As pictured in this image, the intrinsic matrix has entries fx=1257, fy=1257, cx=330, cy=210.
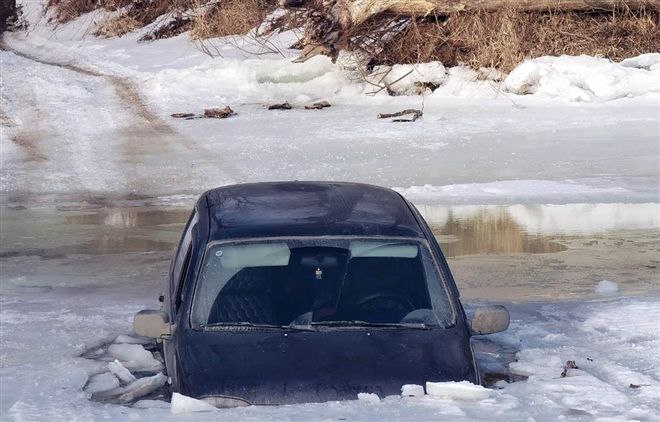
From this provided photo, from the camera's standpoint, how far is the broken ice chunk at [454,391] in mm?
5547

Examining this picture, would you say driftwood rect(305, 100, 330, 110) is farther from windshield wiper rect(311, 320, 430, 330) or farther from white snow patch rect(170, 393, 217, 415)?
white snow patch rect(170, 393, 217, 415)

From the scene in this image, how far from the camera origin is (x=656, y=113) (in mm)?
19344

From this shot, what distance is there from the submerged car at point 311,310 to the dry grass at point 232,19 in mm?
22144

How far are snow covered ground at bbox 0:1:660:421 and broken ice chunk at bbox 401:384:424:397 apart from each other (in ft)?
0.16

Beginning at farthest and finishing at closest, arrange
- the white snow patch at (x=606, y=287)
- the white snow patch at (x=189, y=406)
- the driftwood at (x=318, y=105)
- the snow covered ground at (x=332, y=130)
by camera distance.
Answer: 1. the driftwood at (x=318, y=105)
2. the snow covered ground at (x=332, y=130)
3. the white snow patch at (x=606, y=287)
4. the white snow patch at (x=189, y=406)

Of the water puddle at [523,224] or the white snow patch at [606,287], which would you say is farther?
the water puddle at [523,224]

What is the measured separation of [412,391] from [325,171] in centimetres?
1076

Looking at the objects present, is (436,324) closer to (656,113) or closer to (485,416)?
(485,416)

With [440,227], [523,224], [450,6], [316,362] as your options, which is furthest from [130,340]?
[450,6]

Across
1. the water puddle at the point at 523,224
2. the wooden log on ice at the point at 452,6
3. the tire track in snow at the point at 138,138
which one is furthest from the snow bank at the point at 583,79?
the water puddle at the point at 523,224

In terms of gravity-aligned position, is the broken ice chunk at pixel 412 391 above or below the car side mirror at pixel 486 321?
above

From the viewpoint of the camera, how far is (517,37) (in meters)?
22.8

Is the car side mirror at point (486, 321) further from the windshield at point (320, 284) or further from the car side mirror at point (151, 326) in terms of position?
the car side mirror at point (151, 326)

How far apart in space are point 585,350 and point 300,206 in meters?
2.35
